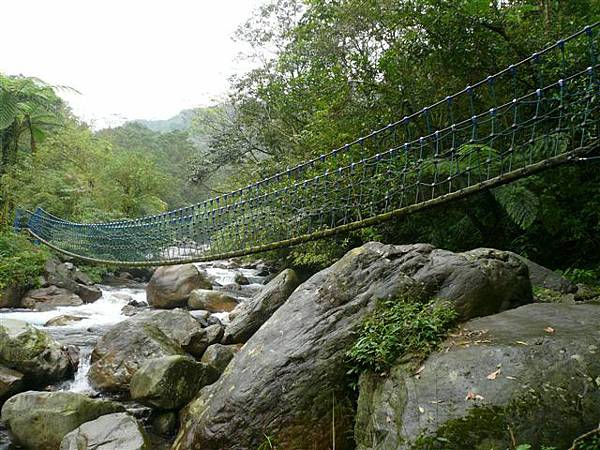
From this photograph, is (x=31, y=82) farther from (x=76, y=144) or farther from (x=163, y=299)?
(x=163, y=299)

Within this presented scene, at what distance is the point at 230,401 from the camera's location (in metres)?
2.43

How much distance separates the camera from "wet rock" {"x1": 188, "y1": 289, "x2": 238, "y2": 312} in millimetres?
6566

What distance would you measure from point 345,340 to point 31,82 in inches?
381

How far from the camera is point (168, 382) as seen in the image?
10.7 ft

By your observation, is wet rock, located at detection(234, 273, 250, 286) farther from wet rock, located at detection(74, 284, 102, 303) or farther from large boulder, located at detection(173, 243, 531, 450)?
large boulder, located at detection(173, 243, 531, 450)

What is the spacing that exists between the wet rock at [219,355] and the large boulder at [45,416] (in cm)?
104

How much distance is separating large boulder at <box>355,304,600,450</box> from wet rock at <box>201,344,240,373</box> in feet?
6.52

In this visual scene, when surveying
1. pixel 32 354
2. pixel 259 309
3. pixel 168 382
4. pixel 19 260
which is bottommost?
pixel 168 382

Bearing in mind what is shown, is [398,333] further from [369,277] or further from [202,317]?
[202,317]

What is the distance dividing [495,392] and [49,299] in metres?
7.16

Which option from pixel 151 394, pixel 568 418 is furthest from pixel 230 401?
pixel 568 418

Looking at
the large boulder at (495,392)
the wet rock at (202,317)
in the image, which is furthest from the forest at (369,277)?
the wet rock at (202,317)

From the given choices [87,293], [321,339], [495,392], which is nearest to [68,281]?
[87,293]

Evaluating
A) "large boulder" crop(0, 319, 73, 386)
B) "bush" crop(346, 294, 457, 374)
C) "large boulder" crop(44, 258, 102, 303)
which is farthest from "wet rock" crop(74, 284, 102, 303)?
"bush" crop(346, 294, 457, 374)
